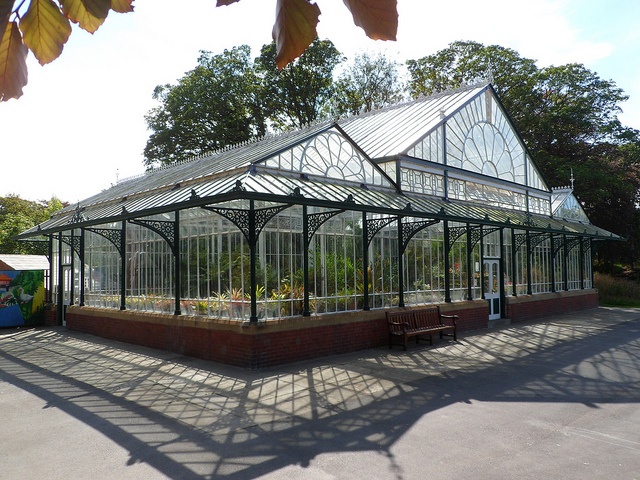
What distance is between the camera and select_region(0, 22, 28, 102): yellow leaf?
1.10 m

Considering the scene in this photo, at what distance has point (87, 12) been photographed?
1.13 m

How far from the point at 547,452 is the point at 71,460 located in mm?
5201

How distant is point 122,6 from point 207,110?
3562 cm

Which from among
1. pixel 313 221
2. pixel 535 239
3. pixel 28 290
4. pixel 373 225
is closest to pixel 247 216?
pixel 313 221

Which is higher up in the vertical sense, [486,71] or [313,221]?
[486,71]

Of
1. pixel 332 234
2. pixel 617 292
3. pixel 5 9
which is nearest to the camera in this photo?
pixel 5 9

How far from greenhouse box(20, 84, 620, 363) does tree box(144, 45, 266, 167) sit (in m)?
15.5

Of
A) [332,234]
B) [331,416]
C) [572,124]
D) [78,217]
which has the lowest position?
[331,416]

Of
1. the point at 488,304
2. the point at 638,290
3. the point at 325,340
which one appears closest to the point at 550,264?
the point at 488,304

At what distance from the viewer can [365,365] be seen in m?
11.0

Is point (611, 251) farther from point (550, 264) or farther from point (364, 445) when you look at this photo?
point (364, 445)

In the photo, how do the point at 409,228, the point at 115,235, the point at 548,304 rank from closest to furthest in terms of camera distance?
the point at 409,228, the point at 115,235, the point at 548,304

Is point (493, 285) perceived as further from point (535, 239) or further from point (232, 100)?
point (232, 100)

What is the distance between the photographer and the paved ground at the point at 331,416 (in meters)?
5.64
